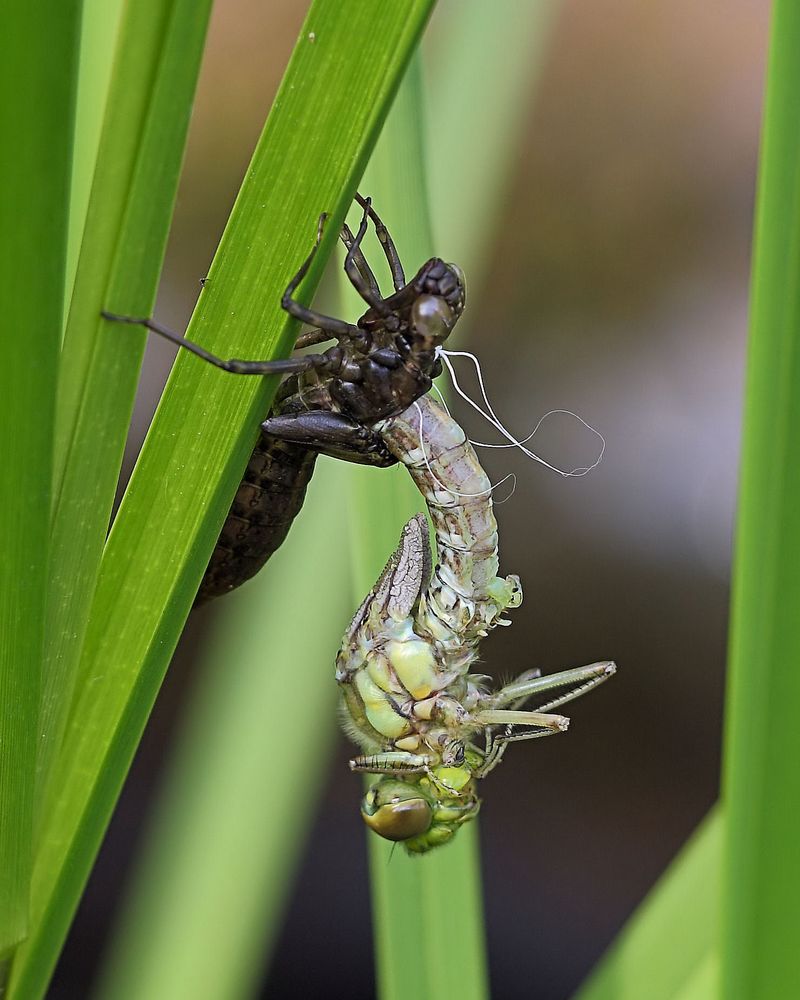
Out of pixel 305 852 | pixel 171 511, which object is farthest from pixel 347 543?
pixel 305 852

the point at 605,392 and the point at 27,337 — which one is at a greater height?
the point at 605,392

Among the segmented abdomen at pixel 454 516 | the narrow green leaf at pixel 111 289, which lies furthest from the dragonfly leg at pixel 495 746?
the narrow green leaf at pixel 111 289

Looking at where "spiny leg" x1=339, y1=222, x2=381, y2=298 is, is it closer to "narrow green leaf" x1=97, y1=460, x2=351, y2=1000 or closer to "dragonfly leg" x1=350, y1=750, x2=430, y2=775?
"narrow green leaf" x1=97, y1=460, x2=351, y2=1000

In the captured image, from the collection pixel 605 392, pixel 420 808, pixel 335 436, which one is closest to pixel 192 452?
pixel 335 436

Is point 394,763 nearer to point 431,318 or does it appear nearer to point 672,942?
point 672,942

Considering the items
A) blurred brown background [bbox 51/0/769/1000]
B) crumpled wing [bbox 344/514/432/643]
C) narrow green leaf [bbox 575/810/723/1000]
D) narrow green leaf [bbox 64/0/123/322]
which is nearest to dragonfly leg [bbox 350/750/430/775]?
crumpled wing [bbox 344/514/432/643]

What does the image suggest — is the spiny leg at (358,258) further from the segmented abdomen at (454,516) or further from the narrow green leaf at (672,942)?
the narrow green leaf at (672,942)

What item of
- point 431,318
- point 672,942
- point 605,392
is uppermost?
point 605,392
